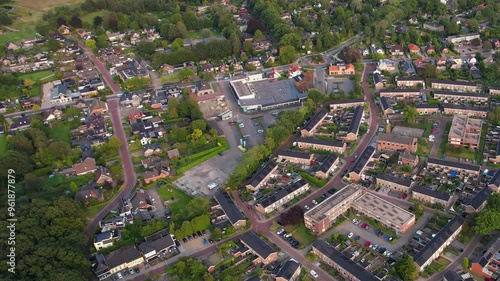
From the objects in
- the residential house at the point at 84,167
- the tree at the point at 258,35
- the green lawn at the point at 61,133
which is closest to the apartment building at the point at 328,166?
the residential house at the point at 84,167

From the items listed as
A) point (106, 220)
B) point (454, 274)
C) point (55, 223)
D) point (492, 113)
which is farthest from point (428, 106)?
point (55, 223)

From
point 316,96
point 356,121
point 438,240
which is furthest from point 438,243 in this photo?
point 316,96

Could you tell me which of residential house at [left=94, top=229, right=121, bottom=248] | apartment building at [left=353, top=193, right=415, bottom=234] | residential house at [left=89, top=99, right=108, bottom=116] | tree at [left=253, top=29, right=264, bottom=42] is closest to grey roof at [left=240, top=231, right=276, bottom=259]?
apartment building at [left=353, top=193, right=415, bottom=234]

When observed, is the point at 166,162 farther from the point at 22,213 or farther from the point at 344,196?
the point at 344,196

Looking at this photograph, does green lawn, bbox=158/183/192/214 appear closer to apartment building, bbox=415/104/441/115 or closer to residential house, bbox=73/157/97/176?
residential house, bbox=73/157/97/176

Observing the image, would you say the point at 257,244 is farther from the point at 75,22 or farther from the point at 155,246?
the point at 75,22

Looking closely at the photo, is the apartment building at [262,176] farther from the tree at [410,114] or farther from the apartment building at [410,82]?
the apartment building at [410,82]
